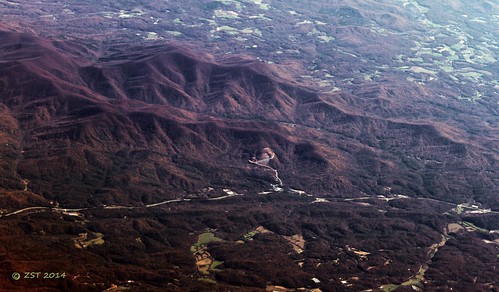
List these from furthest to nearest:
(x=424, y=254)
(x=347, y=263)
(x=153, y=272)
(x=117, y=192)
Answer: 1. (x=117, y=192)
2. (x=424, y=254)
3. (x=347, y=263)
4. (x=153, y=272)

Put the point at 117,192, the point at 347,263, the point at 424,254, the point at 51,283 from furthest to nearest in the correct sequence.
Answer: the point at 117,192 → the point at 424,254 → the point at 347,263 → the point at 51,283

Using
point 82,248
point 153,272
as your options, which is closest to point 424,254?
point 153,272

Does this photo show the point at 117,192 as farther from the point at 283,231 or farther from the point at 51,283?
the point at 51,283

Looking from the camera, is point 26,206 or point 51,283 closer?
point 51,283

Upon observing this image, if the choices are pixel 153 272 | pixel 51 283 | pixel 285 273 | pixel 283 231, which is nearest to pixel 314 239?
pixel 283 231

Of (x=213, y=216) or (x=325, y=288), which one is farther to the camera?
(x=213, y=216)

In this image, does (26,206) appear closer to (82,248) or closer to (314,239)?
(82,248)

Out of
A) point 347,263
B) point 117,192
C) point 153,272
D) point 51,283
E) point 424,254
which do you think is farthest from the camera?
point 117,192

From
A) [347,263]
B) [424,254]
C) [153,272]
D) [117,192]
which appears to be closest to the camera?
[153,272]

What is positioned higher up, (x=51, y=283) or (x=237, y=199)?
(x=51, y=283)
